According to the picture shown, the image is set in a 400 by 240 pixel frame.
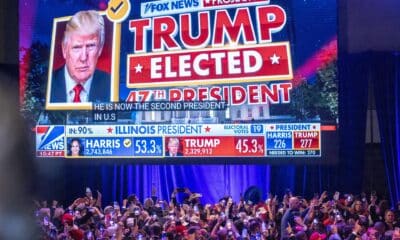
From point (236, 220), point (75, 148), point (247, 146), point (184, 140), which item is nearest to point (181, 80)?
point (184, 140)

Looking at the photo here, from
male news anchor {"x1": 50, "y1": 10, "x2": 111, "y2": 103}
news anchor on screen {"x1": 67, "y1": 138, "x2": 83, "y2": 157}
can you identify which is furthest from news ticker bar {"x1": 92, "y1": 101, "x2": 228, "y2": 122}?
news anchor on screen {"x1": 67, "y1": 138, "x2": 83, "y2": 157}

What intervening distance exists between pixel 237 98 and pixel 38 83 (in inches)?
123

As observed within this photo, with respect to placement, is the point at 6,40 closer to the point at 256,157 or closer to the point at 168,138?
the point at 168,138

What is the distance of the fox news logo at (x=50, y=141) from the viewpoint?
34.6 feet

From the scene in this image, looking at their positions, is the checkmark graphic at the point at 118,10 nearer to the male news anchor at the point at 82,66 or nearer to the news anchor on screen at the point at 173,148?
the male news anchor at the point at 82,66

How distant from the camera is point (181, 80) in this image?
391 inches

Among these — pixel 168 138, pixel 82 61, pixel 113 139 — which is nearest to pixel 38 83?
pixel 82 61

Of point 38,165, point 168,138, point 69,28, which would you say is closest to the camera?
point 168,138

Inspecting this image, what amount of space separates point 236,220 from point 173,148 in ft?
5.13

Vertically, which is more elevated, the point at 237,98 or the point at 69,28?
the point at 69,28

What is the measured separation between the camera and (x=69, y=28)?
10.6 metres

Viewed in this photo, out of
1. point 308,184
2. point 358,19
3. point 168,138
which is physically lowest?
point 308,184

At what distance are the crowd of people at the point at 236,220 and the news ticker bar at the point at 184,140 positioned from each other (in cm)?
67

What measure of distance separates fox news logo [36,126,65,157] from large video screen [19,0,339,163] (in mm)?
18
